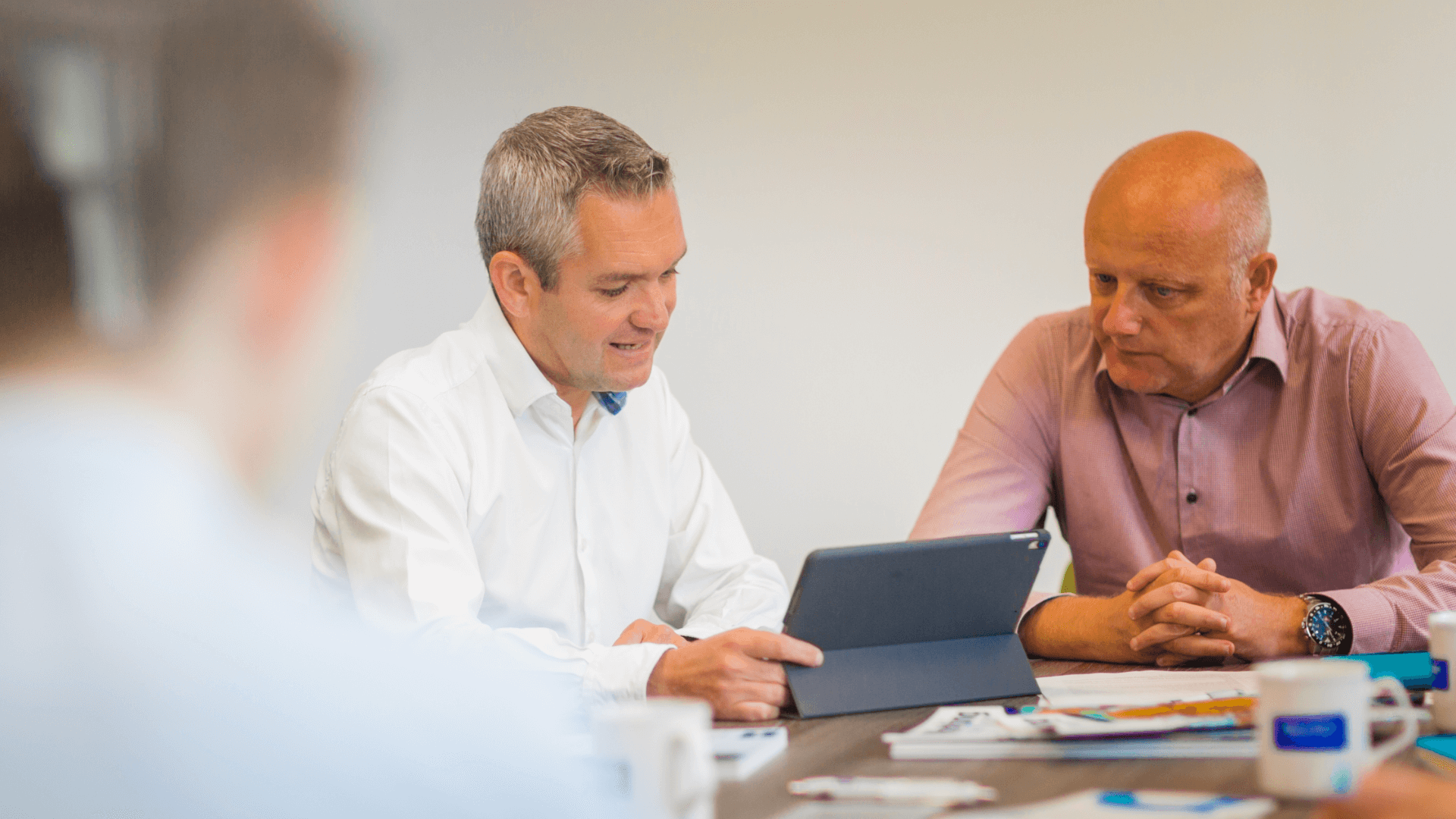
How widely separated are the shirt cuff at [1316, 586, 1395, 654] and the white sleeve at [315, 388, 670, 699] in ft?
2.74

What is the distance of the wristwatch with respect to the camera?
4.58 feet

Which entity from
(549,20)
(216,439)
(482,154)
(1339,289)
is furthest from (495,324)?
(1339,289)

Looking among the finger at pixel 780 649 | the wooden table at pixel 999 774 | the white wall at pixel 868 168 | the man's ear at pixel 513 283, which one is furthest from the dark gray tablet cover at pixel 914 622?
the white wall at pixel 868 168

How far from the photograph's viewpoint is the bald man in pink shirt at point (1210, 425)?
1634mm

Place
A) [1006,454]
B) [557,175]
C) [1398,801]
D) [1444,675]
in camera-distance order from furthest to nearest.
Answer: [1006,454], [557,175], [1444,675], [1398,801]

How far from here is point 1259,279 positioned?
170cm

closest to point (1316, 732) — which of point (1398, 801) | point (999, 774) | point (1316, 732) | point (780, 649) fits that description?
point (1316, 732)

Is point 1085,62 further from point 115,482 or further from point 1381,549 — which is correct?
point 115,482

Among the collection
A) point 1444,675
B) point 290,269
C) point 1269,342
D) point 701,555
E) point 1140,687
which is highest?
point 290,269

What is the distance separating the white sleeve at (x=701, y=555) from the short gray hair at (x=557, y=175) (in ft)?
1.27

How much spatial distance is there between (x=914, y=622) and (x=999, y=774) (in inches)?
11.5

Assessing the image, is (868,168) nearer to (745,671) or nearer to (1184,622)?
(1184,622)

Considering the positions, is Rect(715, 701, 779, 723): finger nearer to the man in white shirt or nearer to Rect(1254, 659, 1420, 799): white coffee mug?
the man in white shirt

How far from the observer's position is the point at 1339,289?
2518 millimetres
